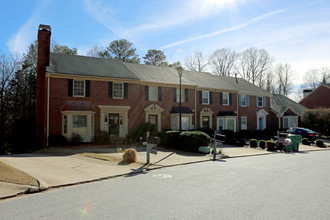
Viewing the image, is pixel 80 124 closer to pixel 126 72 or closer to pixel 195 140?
pixel 126 72

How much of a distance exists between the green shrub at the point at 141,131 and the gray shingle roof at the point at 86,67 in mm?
4266

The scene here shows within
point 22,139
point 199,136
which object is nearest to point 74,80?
point 22,139

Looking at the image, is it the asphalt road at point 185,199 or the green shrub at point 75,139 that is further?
the green shrub at point 75,139

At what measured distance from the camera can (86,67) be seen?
885 inches

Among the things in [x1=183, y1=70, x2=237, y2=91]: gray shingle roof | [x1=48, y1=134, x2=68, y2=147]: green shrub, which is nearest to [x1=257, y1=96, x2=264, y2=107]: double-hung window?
[x1=183, y1=70, x2=237, y2=91]: gray shingle roof

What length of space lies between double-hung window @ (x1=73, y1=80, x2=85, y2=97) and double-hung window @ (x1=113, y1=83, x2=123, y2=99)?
2523 millimetres

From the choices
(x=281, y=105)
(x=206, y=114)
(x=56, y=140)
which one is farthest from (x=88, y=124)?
(x=281, y=105)

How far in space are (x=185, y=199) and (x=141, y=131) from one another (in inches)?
624

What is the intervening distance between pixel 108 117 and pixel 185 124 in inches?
309

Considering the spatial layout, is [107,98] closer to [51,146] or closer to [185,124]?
[51,146]

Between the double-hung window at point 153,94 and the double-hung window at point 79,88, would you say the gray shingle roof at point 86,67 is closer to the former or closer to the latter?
the double-hung window at point 79,88

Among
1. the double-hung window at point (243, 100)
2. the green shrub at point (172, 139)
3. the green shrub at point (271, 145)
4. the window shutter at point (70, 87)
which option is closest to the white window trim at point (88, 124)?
the window shutter at point (70, 87)

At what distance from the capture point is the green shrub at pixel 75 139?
19.4m

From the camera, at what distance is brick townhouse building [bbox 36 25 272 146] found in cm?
2005
